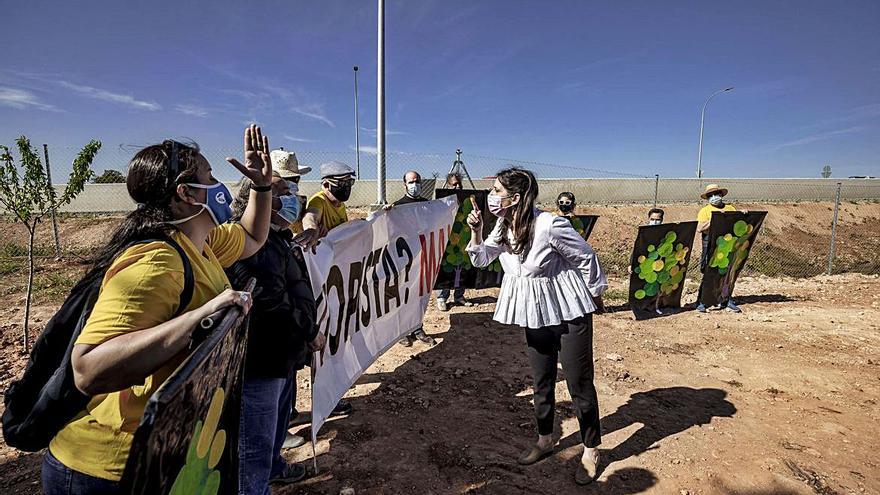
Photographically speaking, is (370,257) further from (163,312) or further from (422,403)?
(163,312)

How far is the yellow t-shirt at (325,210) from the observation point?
3875 millimetres

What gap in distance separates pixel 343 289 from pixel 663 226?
5.02 m

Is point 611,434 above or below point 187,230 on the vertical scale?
below

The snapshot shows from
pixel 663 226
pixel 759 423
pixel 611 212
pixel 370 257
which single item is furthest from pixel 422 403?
pixel 611 212

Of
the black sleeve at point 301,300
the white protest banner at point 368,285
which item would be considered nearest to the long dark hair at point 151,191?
the black sleeve at point 301,300

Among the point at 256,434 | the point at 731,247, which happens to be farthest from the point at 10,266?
the point at 731,247

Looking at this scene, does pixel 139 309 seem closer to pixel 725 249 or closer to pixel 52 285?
pixel 725 249

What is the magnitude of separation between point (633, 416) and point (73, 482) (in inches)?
146

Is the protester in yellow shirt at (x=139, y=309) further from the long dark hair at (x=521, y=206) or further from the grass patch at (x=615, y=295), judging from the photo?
the grass patch at (x=615, y=295)

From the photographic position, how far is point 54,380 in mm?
1215

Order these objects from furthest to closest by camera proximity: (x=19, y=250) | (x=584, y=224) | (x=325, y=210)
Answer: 1. (x=19, y=250)
2. (x=584, y=224)
3. (x=325, y=210)

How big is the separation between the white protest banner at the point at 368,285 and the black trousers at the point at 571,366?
134 centimetres

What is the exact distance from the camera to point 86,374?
3.65 feet

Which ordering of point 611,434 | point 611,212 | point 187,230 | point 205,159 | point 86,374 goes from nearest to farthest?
point 86,374 < point 187,230 < point 205,159 < point 611,434 < point 611,212
